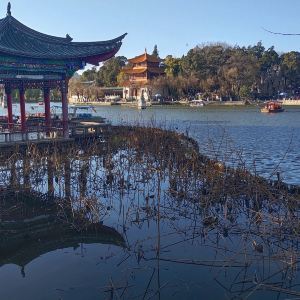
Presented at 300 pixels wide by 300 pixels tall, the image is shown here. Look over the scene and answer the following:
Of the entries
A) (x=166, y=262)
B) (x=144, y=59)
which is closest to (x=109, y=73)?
(x=144, y=59)

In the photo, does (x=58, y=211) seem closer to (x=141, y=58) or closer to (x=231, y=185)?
(x=231, y=185)

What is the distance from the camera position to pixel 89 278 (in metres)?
7.44

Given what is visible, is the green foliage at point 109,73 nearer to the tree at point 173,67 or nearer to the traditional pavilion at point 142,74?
the traditional pavilion at point 142,74

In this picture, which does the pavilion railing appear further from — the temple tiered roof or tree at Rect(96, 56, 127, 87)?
tree at Rect(96, 56, 127, 87)

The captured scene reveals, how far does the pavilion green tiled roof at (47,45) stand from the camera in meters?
19.7

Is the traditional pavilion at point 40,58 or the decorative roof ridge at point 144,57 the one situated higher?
the decorative roof ridge at point 144,57

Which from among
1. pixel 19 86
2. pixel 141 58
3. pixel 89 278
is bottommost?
pixel 89 278

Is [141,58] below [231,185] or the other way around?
the other way around

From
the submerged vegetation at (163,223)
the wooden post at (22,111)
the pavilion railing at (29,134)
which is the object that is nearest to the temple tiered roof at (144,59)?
the pavilion railing at (29,134)

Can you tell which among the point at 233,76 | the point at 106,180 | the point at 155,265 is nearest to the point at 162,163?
the point at 106,180

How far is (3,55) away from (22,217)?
935 cm

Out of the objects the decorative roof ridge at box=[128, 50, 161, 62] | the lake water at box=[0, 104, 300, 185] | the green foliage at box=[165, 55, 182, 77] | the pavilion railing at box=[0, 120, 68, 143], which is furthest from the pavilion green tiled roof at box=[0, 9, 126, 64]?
the decorative roof ridge at box=[128, 50, 161, 62]

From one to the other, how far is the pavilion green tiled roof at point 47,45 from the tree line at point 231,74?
6077 cm

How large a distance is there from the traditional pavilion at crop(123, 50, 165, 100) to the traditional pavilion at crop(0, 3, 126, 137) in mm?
68634
